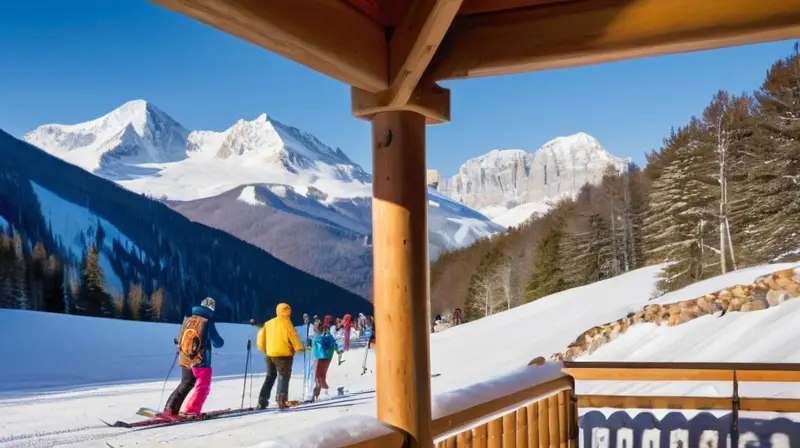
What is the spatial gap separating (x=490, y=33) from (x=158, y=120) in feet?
79.3

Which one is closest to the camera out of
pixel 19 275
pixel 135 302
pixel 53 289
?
pixel 19 275

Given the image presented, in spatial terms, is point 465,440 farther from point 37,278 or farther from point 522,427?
point 37,278

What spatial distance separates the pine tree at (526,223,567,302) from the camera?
1378 cm

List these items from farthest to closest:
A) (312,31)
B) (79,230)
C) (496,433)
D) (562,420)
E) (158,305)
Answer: (79,230) → (158,305) → (562,420) → (496,433) → (312,31)

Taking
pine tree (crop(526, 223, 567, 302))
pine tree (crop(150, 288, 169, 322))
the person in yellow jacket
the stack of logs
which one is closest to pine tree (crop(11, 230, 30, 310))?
pine tree (crop(150, 288, 169, 322))

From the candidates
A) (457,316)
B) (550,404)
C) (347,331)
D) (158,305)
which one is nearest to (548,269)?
A: (457,316)

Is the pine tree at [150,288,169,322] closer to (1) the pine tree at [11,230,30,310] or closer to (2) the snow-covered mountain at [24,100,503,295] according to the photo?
(1) the pine tree at [11,230,30,310]

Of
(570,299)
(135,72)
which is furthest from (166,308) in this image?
(570,299)

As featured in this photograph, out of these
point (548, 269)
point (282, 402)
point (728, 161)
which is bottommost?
point (282, 402)

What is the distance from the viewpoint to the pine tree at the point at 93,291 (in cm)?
1561

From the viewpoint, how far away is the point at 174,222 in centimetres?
1978

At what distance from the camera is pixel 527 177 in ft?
66.0

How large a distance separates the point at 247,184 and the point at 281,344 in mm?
15675

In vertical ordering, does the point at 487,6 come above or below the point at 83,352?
above
